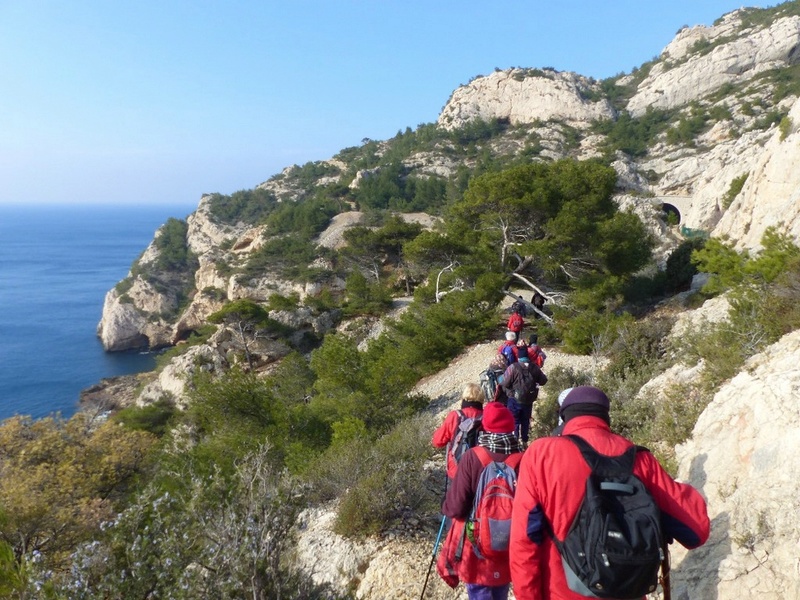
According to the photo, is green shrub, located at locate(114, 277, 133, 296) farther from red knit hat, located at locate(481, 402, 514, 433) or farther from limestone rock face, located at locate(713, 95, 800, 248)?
red knit hat, located at locate(481, 402, 514, 433)

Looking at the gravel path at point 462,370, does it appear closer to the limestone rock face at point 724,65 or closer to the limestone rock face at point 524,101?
the limestone rock face at point 524,101

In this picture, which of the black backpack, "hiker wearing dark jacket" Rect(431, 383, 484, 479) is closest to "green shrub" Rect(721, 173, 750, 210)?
"hiker wearing dark jacket" Rect(431, 383, 484, 479)

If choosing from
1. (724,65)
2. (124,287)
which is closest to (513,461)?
(124,287)

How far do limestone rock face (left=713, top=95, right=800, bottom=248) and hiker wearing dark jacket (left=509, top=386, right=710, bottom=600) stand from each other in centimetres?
1282

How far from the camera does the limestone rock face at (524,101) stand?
60344mm

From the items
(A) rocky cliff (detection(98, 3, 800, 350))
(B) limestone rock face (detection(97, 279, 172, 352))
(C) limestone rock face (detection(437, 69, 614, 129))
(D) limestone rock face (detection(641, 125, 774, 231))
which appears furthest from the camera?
(C) limestone rock face (detection(437, 69, 614, 129))

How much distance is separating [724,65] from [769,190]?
5775 centimetres

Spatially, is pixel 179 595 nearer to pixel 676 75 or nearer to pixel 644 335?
pixel 644 335

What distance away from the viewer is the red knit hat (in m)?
2.69

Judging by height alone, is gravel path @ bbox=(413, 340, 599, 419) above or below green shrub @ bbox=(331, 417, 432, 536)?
below

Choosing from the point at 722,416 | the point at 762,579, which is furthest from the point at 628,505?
the point at 722,416

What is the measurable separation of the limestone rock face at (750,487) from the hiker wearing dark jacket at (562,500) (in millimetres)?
1098

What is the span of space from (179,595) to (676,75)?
2956 inches

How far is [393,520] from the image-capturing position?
457cm
